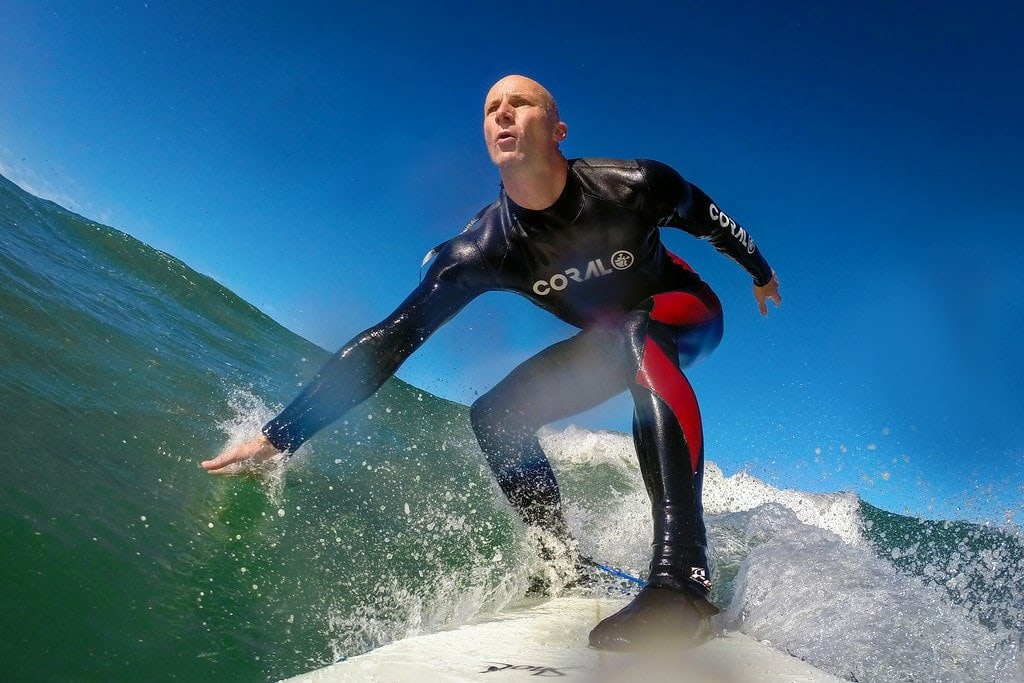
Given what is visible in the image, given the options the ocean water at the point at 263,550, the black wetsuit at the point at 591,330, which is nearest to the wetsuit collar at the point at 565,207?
the black wetsuit at the point at 591,330

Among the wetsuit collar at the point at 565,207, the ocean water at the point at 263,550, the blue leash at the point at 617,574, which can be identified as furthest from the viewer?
the blue leash at the point at 617,574

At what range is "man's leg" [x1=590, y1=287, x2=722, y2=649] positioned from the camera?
166cm

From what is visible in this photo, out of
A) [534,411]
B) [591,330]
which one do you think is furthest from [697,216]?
[534,411]

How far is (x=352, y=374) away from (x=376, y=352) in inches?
4.3

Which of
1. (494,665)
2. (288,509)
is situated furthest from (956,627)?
(288,509)

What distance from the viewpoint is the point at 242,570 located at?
208cm

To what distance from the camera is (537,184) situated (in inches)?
86.7

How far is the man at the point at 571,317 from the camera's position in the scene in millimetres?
2027

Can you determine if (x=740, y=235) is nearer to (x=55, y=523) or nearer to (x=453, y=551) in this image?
(x=453, y=551)

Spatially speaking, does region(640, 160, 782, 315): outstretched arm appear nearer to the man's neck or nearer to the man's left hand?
the man's left hand

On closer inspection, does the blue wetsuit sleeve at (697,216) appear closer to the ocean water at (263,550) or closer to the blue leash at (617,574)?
the ocean water at (263,550)

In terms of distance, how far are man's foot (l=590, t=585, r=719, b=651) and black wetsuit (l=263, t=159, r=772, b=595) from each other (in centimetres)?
6

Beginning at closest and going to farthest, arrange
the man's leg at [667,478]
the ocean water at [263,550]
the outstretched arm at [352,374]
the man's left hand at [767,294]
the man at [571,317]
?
the ocean water at [263,550] < the man's leg at [667,478] < the man at [571,317] < the outstretched arm at [352,374] < the man's left hand at [767,294]

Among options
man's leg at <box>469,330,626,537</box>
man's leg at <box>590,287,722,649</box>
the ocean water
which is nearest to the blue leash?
man's leg at <box>469,330,626,537</box>
